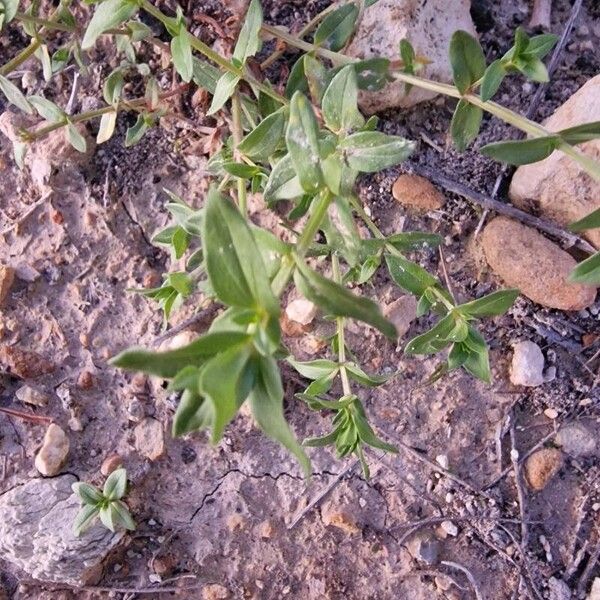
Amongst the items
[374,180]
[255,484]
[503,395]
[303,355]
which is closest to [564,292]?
[503,395]

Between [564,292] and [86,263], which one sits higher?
[86,263]

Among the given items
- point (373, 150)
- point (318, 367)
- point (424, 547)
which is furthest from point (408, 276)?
point (424, 547)

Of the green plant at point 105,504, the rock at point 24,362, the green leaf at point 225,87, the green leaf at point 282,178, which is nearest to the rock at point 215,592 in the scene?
the green plant at point 105,504

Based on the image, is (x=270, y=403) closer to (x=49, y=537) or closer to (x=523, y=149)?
(x=523, y=149)

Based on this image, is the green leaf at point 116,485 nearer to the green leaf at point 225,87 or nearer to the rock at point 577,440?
the green leaf at point 225,87

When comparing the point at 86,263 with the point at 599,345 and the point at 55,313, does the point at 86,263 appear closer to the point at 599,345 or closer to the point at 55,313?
the point at 55,313
